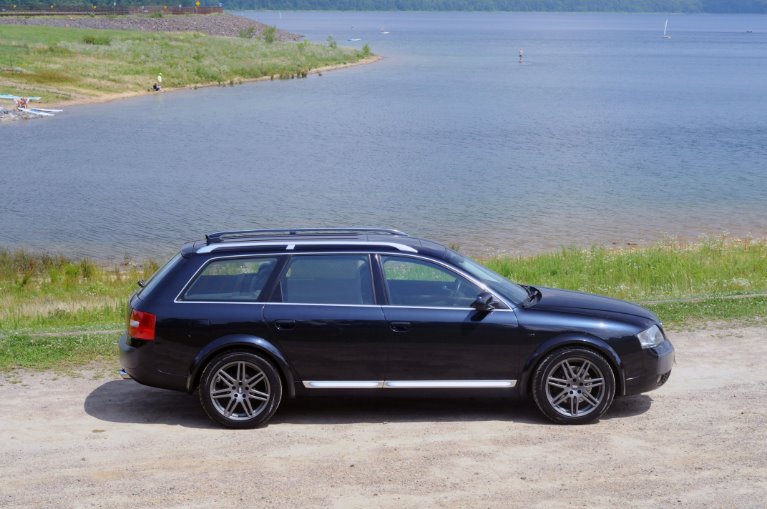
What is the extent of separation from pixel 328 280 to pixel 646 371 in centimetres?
276

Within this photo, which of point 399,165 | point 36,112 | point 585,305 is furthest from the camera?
point 36,112

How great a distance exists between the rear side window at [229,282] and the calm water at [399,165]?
16.0m

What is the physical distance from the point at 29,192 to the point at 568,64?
85583mm

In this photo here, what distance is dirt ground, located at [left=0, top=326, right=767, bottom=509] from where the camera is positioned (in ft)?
22.9

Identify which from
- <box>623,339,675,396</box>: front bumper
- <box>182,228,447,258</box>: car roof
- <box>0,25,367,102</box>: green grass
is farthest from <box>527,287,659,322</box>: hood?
<box>0,25,367,102</box>: green grass

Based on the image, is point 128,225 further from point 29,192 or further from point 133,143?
point 133,143

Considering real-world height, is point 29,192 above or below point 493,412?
below

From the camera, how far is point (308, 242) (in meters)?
8.78

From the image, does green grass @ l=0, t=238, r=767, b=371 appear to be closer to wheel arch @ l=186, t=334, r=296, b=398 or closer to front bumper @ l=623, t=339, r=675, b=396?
wheel arch @ l=186, t=334, r=296, b=398

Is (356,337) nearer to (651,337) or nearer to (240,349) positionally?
(240,349)

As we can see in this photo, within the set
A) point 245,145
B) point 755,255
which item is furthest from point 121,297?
point 245,145

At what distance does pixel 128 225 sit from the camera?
92.8 ft

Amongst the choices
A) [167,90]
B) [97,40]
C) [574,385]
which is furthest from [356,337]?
[97,40]

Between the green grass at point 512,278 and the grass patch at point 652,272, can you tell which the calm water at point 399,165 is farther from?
the grass patch at point 652,272
